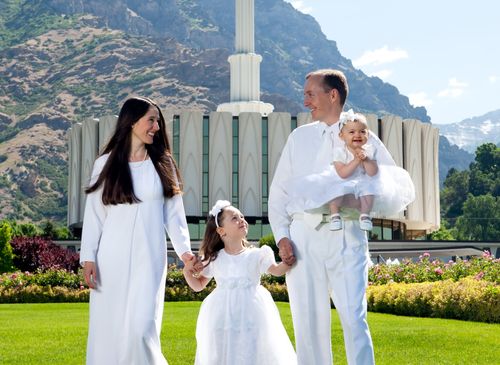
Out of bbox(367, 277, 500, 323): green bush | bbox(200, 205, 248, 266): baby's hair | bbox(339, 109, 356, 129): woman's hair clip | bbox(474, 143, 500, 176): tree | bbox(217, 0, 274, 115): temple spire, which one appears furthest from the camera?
bbox(474, 143, 500, 176): tree

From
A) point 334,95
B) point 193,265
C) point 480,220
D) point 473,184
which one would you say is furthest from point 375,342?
point 473,184

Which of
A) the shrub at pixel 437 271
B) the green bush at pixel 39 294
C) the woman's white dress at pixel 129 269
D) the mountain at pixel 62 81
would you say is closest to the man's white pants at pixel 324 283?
the woman's white dress at pixel 129 269

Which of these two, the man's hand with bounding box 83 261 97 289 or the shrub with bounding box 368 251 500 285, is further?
the shrub with bounding box 368 251 500 285

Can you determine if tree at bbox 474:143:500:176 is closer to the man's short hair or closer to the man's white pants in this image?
the man's short hair

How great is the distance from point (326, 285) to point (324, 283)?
2 centimetres

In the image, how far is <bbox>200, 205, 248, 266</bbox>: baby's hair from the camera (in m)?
7.26

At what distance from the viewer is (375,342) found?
11.1 metres

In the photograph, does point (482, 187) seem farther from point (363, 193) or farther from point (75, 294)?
point (363, 193)

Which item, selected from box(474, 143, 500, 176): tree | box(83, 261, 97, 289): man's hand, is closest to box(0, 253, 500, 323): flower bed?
box(83, 261, 97, 289): man's hand

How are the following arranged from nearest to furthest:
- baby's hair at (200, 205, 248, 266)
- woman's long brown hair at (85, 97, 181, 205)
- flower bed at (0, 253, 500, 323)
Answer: woman's long brown hair at (85, 97, 181, 205)
baby's hair at (200, 205, 248, 266)
flower bed at (0, 253, 500, 323)

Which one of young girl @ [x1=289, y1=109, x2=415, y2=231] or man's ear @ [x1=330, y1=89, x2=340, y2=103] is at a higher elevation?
man's ear @ [x1=330, y1=89, x2=340, y2=103]

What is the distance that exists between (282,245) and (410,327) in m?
7.28

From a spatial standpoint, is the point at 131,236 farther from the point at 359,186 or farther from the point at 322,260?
the point at 359,186

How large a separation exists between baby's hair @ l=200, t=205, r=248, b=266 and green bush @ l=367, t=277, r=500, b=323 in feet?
27.0
